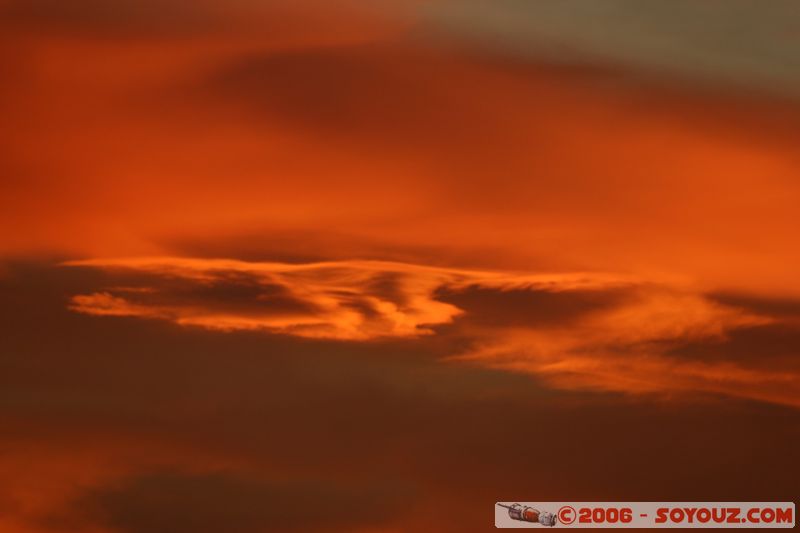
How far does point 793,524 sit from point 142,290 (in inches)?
483

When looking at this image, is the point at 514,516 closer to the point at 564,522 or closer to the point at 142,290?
the point at 564,522

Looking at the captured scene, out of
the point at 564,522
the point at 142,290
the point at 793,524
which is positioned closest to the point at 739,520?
the point at 793,524

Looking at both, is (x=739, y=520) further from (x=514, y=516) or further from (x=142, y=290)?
(x=142, y=290)

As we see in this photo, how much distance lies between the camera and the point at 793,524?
863 inches

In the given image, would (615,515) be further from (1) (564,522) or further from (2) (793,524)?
(2) (793,524)

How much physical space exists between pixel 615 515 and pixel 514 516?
1730mm

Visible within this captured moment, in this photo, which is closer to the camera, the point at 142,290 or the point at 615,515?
the point at 615,515

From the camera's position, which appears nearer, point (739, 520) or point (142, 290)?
point (739, 520)

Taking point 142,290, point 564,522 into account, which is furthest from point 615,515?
point 142,290

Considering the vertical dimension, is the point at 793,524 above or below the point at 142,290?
below

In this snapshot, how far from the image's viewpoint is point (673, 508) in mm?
21984

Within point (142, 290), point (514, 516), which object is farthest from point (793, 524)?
point (142, 290)

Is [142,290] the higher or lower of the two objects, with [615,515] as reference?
higher

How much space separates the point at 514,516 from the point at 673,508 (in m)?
2.81
